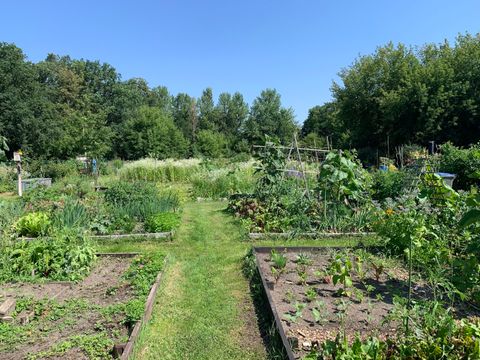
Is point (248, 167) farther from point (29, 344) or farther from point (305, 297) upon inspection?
point (29, 344)

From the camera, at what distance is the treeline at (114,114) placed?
30234 mm

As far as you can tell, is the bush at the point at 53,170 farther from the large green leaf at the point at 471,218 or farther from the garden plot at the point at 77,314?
the large green leaf at the point at 471,218

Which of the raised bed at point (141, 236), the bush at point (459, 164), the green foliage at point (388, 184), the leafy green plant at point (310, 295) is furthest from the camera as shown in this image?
the bush at point (459, 164)

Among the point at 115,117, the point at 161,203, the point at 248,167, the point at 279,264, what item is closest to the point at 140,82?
the point at 115,117

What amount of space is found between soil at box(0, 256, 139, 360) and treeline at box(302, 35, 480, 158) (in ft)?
57.8

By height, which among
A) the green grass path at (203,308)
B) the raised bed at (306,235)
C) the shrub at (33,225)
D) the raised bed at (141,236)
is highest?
the shrub at (33,225)

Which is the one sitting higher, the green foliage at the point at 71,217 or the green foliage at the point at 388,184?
the green foliage at the point at 388,184

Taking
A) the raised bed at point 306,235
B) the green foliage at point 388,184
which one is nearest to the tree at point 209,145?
the green foliage at point 388,184

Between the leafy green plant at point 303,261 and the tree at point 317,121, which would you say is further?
the tree at point 317,121

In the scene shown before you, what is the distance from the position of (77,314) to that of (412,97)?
2410cm

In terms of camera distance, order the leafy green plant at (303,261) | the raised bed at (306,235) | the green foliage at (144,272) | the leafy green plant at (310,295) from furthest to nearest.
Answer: the raised bed at (306,235), the leafy green plant at (303,261), the green foliage at (144,272), the leafy green plant at (310,295)

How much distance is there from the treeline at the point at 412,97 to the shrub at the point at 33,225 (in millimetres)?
16868

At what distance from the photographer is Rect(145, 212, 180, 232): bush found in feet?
23.8

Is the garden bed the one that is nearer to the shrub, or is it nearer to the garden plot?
the garden plot
